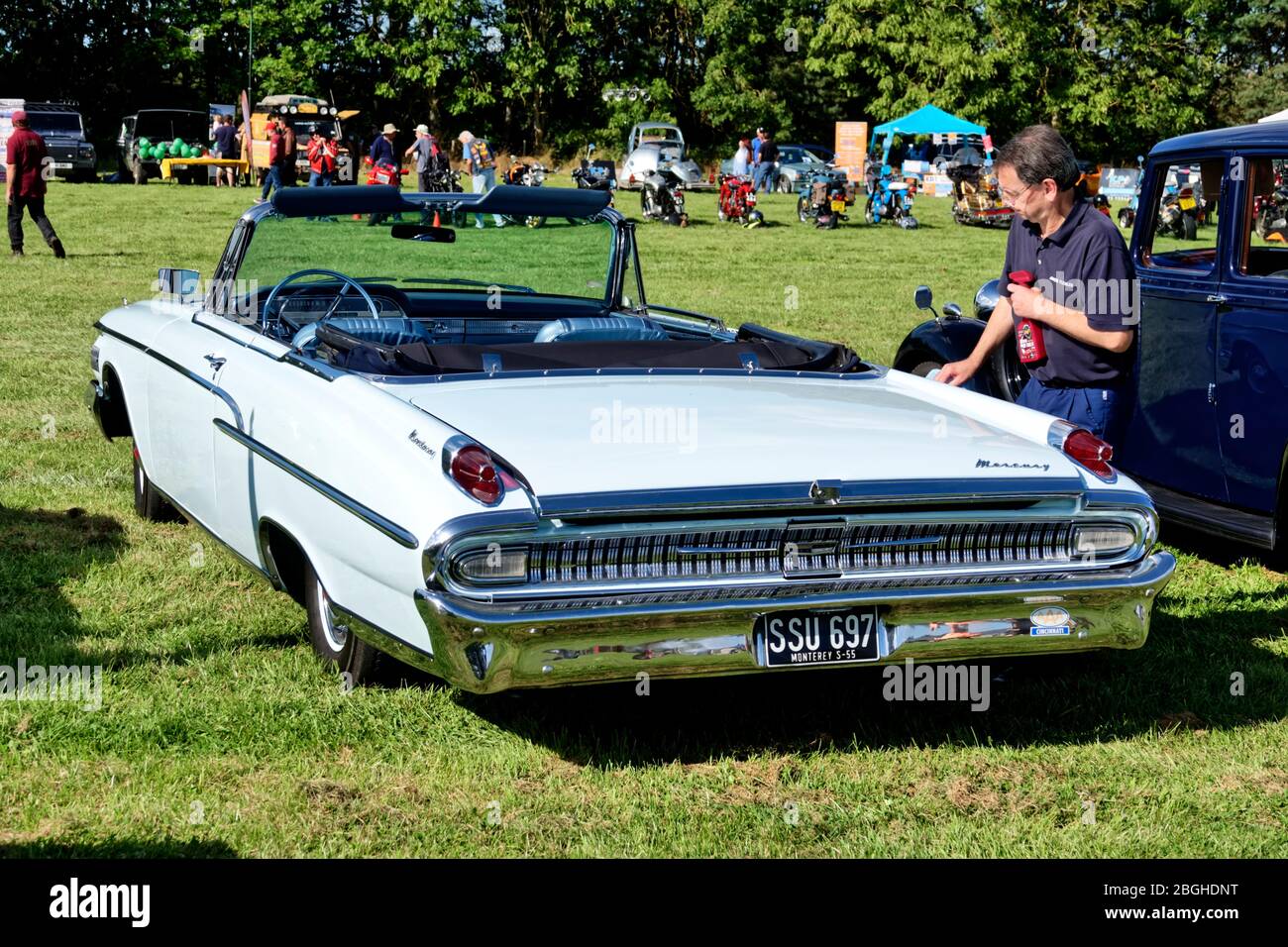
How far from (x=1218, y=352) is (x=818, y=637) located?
329cm

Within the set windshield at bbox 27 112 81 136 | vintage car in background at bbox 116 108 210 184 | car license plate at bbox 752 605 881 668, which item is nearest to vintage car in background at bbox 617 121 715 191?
vintage car in background at bbox 116 108 210 184

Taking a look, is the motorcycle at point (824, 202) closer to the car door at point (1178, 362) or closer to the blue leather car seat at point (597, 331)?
the car door at point (1178, 362)

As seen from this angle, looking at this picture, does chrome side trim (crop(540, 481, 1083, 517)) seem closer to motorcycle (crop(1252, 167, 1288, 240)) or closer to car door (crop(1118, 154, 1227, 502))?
car door (crop(1118, 154, 1227, 502))

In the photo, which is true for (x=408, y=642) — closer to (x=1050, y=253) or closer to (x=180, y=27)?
(x=1050, y=253)

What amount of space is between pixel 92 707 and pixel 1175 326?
4.69 metres

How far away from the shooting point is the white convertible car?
12.3ft

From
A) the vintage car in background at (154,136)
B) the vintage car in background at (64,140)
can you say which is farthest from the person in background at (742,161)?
the vintage car in background at (64,140)

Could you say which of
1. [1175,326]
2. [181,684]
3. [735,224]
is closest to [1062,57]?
[735,224]

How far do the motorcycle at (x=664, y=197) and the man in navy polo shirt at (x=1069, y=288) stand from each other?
2162cm

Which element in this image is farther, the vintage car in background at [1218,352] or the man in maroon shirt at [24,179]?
the man in maroon shirt at [24,179]

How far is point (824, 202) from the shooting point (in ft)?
91.2

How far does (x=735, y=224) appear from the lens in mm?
27125

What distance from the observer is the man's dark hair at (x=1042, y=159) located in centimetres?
510

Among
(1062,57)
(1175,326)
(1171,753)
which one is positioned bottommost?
(1171,753)
